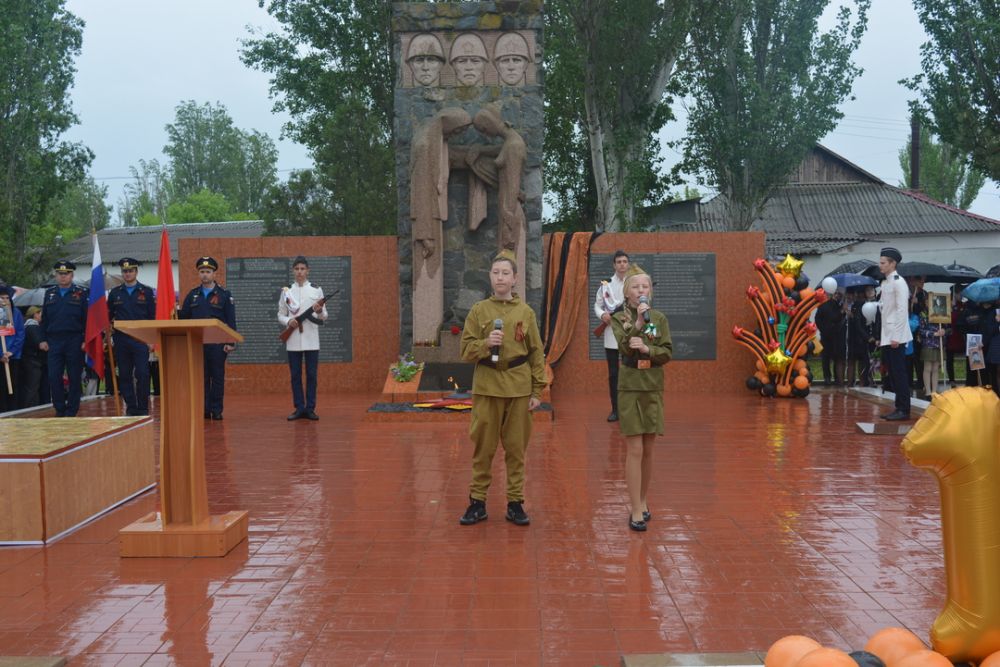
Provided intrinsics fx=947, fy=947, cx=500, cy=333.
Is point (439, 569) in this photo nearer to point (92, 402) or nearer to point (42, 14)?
point (92, 402)

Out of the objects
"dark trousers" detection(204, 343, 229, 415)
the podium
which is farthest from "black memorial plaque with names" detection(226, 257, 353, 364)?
the podium

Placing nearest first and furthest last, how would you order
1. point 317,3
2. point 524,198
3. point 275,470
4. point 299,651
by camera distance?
point 299,651
point 275,470
point 524,198
point 317,3

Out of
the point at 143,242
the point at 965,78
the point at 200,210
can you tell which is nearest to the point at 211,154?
the point at 200,210

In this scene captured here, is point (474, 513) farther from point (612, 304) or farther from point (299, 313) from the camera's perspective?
point (299, 313)

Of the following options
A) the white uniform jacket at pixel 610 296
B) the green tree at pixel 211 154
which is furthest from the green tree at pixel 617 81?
the green tree at pixel 211 154

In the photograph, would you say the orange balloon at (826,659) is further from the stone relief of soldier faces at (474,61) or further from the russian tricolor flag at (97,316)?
the stone relief of soldier faces at (474,61)

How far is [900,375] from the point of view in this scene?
33.0ft

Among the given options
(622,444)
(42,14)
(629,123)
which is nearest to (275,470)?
(622,444)

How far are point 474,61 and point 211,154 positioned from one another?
5371cm

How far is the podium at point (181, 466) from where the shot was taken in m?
5.23

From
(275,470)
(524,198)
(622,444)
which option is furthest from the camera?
(524,198)

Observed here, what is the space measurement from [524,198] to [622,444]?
182 inches

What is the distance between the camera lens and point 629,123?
892 inches

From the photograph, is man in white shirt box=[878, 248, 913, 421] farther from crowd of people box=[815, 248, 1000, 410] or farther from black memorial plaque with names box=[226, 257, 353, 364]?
black memorial plaque with names box=[226, 257, 353, 364]
